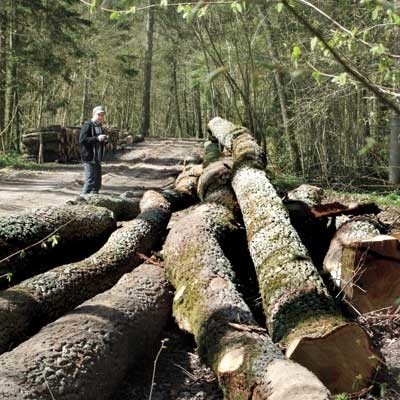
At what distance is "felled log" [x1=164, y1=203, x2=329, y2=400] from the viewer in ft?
12.4

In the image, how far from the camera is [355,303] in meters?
5.94

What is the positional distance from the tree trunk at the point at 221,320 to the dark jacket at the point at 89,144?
3714 millimetres

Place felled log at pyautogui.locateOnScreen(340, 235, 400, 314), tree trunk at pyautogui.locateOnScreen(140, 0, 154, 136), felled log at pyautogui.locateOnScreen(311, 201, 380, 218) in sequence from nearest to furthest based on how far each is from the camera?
felled log at pyautogui.locateOnScreen(340, 235, 400, 314) < felled log at pyautogui.locateOnScreen(311, 201, 380, 218) < tree trunk at pyautogui.locateOnScreen(140, 0, 154, 136)

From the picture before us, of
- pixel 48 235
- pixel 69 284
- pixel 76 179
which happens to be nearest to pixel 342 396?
pixel 69 284

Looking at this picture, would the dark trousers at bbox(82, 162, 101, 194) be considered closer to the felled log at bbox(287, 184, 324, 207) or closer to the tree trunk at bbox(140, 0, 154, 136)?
the felled log at bbox(287, 184, 324, 207)

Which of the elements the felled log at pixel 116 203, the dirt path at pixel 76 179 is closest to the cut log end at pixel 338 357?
the felled log at pixel 116 203

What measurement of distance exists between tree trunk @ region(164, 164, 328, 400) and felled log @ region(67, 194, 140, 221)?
1617mm

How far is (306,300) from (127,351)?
1592 millimetres

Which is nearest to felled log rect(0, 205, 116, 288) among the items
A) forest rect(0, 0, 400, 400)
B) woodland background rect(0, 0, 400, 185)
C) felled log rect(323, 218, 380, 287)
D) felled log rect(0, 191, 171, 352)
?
forest rect(0, 0, 400, 400)

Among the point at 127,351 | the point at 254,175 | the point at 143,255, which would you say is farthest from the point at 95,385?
the point at 254,175

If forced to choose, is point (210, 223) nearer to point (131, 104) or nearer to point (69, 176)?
point (69, 176)

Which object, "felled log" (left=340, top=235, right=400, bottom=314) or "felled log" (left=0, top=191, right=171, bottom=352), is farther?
"felled log" (left=340, top=235, right=400, bottom=314)

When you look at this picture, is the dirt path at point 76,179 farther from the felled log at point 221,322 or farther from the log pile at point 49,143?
the felled log at point 221,322

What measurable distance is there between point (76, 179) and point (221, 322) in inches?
454
